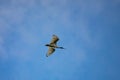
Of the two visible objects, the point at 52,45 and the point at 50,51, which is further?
the point at 50,51

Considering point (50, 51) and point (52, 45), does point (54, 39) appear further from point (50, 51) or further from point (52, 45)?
point (50, 51)

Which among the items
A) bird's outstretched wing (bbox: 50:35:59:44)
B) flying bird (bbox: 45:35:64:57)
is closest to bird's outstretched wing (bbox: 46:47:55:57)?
flying bird (bbox: 45:35:64:57)

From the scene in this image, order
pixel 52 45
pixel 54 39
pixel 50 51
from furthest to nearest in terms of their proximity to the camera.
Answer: pixel 50 51 < pixel 52 45 < pixel 54 39

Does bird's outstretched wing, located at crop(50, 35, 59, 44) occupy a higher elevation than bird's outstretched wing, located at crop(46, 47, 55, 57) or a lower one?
higher

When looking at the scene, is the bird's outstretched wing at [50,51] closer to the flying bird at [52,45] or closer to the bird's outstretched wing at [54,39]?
the flying bird at [52,45]

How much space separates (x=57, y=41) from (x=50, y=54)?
3.59m

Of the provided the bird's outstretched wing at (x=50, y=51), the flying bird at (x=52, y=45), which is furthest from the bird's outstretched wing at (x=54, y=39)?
the bird's outstretched wing at (x=50, y=51)

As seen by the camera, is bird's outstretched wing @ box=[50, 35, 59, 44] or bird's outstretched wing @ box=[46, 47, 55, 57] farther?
bird's outstretched wing @ box=[46, 47, 55, 57]

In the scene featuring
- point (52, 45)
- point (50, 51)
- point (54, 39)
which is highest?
point (54, 39)

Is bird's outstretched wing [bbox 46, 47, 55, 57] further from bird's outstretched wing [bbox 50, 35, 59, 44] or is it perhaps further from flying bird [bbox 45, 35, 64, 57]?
bird's outstretched wing [bbox 50, 35, 59, 44]

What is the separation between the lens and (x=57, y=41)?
199ft

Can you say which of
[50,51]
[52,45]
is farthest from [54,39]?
[50,51]

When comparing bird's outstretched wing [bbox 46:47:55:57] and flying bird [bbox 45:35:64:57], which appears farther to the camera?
bird's outstretched wing [bbox 46:47:55:57]

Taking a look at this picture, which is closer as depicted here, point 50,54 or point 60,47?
point 60,47
